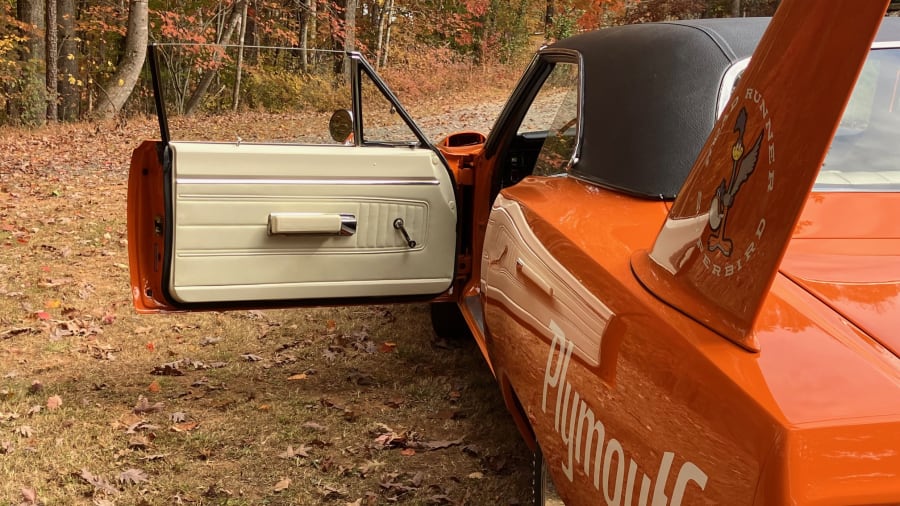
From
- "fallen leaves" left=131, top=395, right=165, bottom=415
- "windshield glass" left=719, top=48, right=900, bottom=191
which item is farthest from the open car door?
"windshield glass" left=719, top=48, right=900, bottom=191

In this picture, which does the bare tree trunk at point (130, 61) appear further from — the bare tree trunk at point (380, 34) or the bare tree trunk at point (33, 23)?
the bare tree trunk at point (380, 34)

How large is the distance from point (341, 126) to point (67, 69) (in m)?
14.8

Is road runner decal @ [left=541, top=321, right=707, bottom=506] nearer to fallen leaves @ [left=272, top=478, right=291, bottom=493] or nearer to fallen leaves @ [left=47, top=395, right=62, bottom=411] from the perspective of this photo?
fallen leaves @ [left=272, top=478, right=291, bottom=493]

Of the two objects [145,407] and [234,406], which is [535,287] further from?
[145,407]

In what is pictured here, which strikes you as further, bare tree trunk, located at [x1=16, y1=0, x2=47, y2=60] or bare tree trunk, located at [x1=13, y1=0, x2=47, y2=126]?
bare tree trunk, located at [x1=16, y1=0, x2=47, y2=60]

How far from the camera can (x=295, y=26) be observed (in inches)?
875

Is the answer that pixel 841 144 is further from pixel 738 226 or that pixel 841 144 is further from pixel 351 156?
pixel 351 156

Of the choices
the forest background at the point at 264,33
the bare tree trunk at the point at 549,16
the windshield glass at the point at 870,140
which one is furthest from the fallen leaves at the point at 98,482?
the bare tree trunk at the point at 549,16

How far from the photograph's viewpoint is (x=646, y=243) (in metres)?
1.89

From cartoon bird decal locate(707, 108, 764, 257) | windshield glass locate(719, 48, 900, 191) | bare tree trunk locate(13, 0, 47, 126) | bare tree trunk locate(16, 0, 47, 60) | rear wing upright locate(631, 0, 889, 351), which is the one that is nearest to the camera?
rear wing upright locate(631, 0, 889, 351)

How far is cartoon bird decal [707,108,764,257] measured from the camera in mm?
1319

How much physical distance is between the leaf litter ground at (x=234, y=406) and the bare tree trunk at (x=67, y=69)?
11344mm

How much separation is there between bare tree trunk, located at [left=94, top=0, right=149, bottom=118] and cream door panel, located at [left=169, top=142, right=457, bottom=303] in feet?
34.4

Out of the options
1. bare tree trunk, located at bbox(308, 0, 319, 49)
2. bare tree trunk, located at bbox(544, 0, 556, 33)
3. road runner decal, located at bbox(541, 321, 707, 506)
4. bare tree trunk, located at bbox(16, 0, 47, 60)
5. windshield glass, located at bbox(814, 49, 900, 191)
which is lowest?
road runner decal, located at bbox(541, 321, 707, 506)
